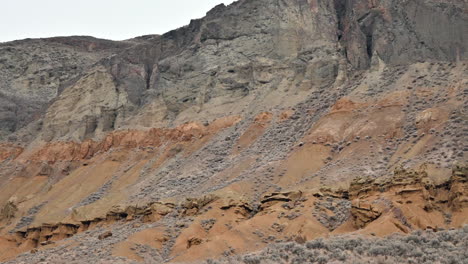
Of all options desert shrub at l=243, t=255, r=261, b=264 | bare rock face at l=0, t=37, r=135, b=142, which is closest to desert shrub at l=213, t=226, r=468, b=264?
desert shrub at l=243, t=255, r=261, b=264

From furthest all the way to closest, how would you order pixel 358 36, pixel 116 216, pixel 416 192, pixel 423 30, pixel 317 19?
pixel 317 19 < pixel 358 36 < pixel 423 30 < pixel 116 216 < pixel 416 192

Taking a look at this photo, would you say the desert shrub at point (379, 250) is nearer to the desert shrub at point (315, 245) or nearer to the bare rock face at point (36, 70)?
the desert shrub at point (315, 245)

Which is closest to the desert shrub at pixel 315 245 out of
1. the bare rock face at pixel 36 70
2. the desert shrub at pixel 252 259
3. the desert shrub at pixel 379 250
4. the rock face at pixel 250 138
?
the desert shrub at pixel 379 250

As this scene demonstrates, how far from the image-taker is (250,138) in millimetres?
46031

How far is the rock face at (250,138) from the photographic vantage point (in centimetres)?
2970

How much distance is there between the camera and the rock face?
29.7m

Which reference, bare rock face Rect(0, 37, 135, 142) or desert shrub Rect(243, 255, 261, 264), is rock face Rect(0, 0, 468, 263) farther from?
desert shrub Rect(243, 255, 261, 264)

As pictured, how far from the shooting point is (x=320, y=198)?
3150 centimetres

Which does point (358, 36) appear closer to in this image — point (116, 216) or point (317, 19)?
point (317, 19)

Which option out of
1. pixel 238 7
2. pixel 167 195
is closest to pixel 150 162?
pixel 167 195

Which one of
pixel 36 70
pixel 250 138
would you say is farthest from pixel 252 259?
pixel 36 70

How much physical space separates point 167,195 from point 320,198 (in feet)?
41.8

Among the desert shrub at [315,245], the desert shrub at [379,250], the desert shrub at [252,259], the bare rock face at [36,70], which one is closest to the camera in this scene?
the desert shrub at [379,250]

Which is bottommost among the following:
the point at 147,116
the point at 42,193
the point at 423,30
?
the point at 42,193
